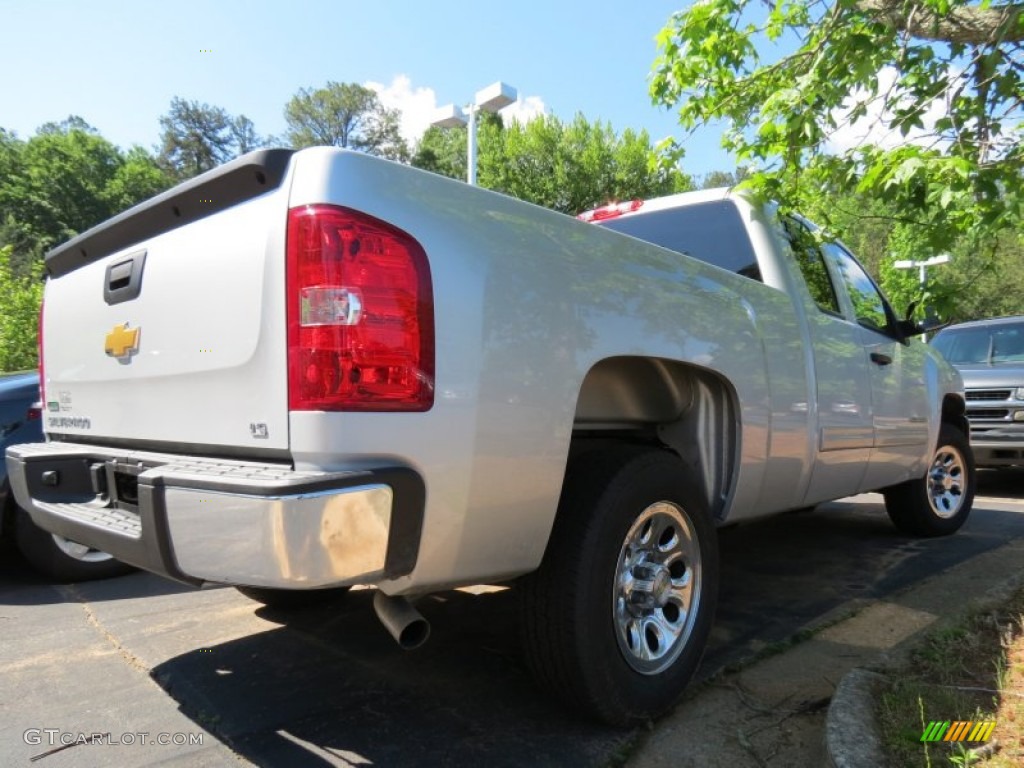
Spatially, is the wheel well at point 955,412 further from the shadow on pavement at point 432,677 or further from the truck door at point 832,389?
the truck door at point 832,389

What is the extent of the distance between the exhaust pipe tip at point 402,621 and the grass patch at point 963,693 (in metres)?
1.42

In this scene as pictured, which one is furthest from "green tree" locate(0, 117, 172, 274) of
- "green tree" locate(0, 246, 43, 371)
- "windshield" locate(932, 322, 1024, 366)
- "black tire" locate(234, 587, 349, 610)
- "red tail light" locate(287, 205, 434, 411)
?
"red tail light" locate(287, 205, 434, 411)

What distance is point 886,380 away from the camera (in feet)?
14.1

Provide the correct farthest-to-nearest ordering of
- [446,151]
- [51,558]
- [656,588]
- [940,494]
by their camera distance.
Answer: [446,151] → [940,494] → [51,558] → [656,588]

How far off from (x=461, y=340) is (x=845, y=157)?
7.52 ft

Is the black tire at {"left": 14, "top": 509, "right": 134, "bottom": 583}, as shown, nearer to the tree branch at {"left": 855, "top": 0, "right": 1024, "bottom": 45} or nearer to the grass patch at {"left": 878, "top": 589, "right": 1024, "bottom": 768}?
the grass patch at {"left": 878, "top": 589, "right": 1024, "bottom": 768}

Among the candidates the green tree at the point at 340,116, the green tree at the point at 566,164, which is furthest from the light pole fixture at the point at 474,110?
the green tree at the point at 340,116

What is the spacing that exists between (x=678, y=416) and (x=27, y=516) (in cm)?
372

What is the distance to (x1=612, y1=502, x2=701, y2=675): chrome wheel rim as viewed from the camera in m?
2.42

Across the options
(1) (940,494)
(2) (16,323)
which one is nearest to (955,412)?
(1) (940,494)

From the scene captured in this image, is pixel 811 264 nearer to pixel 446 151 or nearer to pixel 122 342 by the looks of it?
pixel 122 342

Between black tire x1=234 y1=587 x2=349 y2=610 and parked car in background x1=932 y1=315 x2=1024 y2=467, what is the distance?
276 inches

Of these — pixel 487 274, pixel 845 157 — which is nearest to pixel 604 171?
pixel 845 157

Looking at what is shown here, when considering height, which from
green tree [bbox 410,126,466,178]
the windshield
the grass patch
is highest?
green tree [bbox 410,126,466,178]
